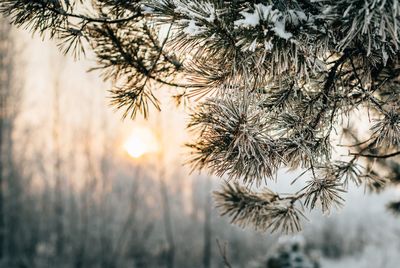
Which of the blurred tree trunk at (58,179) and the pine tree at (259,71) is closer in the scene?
the pine tree at (259,71)

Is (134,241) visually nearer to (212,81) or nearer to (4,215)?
(4,215)

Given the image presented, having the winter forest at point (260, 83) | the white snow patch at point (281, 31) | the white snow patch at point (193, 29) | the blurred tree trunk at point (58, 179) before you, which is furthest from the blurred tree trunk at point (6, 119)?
the white snow patch at point (281, 31)

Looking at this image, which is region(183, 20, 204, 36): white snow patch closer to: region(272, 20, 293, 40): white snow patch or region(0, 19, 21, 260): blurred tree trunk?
region(272, 20, 293, 40): white snow patch

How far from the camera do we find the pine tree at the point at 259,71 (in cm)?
150

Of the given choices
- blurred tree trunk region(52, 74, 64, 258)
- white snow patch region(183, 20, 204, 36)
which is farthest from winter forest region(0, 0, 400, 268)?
blurred tree trunk region(52, 74, 64, 258)

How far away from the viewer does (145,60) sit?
215 cm

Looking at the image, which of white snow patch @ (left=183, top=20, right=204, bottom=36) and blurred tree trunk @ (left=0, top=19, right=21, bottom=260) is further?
blurred tree trunk @ (left=0, top=19, right=21, bottom=260)

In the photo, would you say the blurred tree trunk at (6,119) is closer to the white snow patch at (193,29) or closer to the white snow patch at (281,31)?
the white snow patch at (193,29)

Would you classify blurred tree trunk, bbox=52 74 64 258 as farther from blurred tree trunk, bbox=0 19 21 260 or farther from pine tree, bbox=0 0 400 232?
pine tree, bbox=0 0 400 232

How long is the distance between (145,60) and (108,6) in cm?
33

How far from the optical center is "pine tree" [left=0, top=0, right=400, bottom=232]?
1498 mm

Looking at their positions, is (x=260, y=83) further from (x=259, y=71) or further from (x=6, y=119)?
(x=6, y=119)

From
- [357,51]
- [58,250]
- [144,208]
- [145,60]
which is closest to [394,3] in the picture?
[357,51]

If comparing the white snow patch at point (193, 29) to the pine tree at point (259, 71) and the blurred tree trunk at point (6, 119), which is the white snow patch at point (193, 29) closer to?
the pine tree at point (259, 71)
